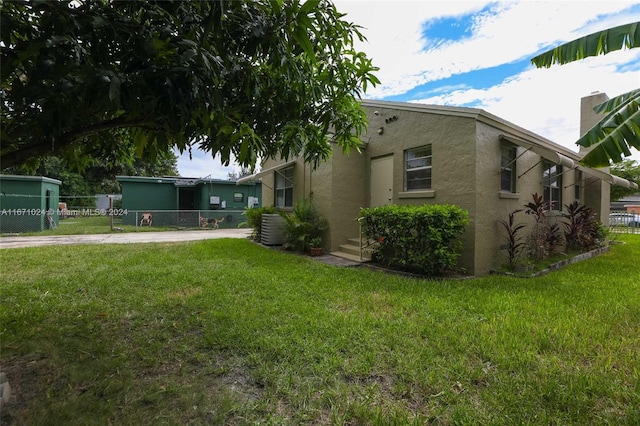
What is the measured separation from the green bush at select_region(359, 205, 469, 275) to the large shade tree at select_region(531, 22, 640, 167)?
2498mm

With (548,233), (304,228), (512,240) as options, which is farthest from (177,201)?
(548,233)

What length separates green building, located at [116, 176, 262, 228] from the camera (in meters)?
18.2

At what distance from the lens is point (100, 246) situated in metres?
9.96

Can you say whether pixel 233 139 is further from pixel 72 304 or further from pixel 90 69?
pixel 72 304

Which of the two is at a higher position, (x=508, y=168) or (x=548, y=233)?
(x=508, y=168)

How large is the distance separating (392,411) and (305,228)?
277 inches

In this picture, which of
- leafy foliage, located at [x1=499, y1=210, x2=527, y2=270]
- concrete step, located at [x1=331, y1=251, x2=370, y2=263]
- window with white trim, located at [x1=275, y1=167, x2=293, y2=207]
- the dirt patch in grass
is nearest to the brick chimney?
leafy foliage, located at [x1=499, y1=210, x2=527, y2=270]

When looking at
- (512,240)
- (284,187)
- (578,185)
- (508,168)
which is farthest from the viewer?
(284,187)

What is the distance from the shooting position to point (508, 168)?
296 inches

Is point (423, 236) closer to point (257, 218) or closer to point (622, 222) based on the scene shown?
point (257, 218)

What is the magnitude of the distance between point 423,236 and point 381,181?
3.12 m

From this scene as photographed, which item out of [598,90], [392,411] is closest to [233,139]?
[392,411]

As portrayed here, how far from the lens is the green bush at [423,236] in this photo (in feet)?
19.9

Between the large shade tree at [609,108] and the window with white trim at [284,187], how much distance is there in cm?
815
